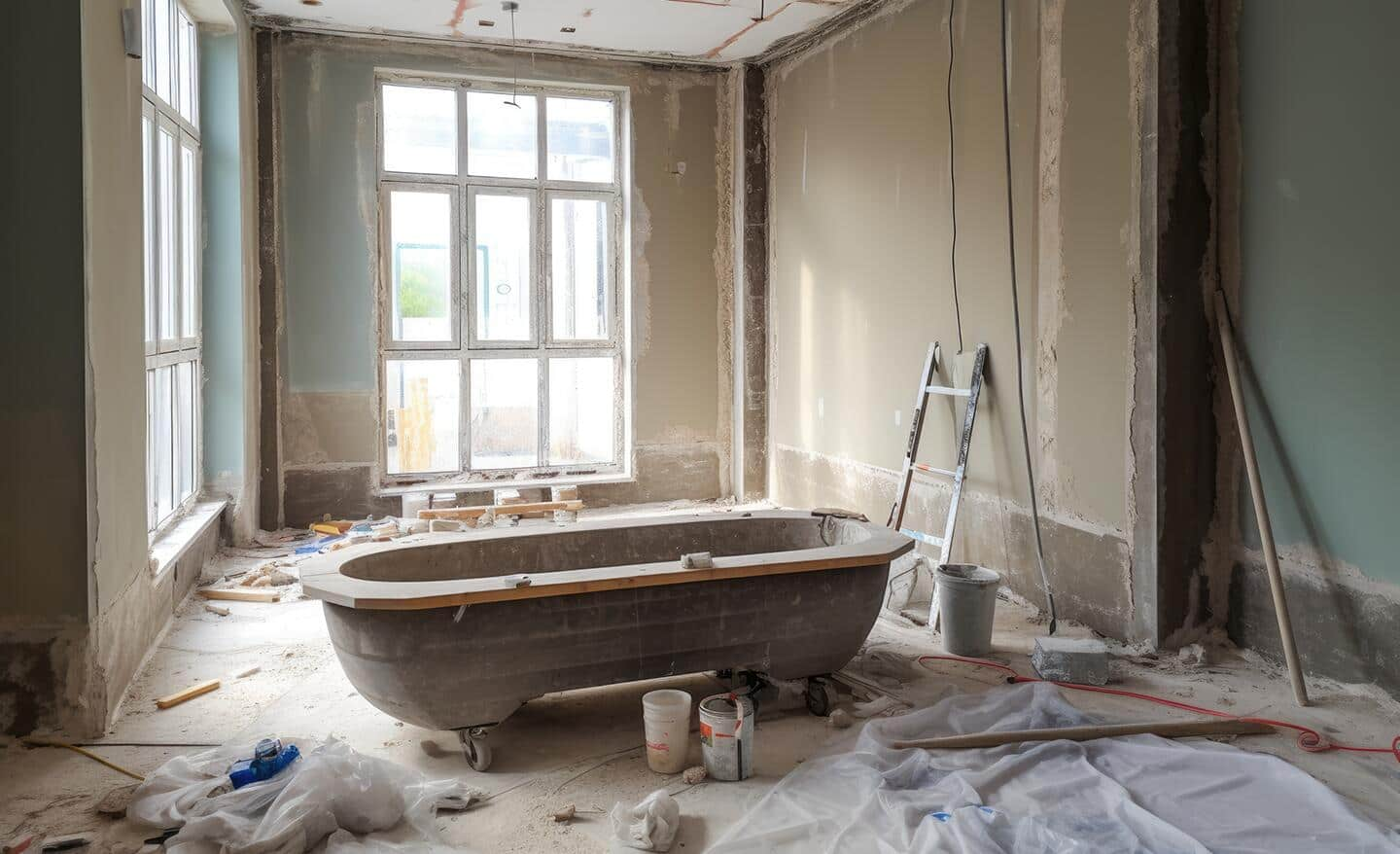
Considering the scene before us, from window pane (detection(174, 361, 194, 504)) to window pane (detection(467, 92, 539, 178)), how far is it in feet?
7.70

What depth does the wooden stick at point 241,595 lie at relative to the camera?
461 centimetres

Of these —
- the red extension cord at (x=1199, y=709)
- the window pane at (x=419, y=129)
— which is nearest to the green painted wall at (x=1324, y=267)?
the red extension cord at (x=1199, y=709)

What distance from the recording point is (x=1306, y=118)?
3377 millimetres

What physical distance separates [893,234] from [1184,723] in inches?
122

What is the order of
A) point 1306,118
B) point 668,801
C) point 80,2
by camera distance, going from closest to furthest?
point 668,801, point 80,2, point 1306,118

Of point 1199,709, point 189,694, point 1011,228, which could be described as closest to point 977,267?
point 1011,228

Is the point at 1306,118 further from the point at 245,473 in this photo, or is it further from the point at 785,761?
the point at 245,473

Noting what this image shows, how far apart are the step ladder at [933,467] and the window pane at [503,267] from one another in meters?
2.88

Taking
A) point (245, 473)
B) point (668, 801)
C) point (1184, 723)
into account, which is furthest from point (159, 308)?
point (1184, 723)

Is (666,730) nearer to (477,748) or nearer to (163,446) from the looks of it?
(477,748)

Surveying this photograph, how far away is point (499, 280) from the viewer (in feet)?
21.9

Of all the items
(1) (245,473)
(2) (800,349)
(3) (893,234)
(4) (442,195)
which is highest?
(4) (442,195)

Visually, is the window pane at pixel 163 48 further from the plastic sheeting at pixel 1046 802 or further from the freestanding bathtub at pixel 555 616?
the plastic sheeting at pixel 1046 802

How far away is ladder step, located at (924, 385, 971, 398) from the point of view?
475cm
